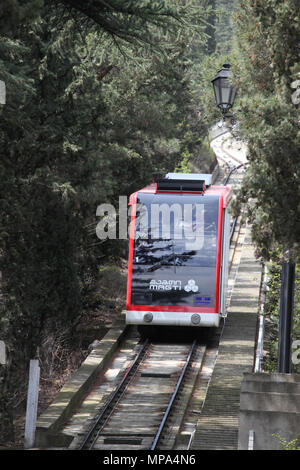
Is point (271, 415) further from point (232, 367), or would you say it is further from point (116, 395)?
point (232, 367)

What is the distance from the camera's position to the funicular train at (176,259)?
19891 millimetres

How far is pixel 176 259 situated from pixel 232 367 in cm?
315

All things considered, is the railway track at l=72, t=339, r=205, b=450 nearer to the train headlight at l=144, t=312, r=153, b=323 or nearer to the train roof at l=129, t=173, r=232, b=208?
the train headlight at l=144, t=312, r=153, b=323

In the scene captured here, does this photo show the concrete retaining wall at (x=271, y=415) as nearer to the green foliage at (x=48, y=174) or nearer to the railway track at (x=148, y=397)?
the railway track at (x=148, y=397)

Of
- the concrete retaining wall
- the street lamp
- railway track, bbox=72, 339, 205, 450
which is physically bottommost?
railway track, bbox=72, 339, 205, 450

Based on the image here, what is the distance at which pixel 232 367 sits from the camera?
18188 mm

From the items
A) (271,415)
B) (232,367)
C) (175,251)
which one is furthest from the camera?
(175,251)

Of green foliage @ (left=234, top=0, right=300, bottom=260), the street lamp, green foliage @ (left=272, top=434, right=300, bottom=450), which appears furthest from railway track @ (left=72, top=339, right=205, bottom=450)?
the street lamp

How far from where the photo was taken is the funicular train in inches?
783

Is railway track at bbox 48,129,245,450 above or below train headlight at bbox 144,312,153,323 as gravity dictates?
below

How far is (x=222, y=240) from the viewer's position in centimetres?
2012

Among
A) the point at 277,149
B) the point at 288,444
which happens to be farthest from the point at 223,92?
the point at 288,444

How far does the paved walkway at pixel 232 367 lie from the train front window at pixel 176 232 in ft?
7.39

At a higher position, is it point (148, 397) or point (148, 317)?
point (148, 317)
